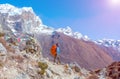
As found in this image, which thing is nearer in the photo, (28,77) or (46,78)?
(28,77)

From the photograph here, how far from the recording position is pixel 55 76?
27922 millimetres

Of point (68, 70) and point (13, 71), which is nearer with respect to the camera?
point (13, 71)

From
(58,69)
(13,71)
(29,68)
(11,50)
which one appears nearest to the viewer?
(13,71)

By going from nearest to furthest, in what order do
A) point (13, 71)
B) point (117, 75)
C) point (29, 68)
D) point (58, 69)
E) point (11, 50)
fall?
point (13, 71), point (29, 68), point (11, 50), point (58, 69), point (117, 75)

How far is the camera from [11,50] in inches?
1087

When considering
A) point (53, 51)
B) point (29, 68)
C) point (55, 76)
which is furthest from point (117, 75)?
point (29, 68)

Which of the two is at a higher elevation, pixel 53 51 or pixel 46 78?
pixel 53 51

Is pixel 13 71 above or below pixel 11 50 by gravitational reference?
below

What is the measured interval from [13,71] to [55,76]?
204 inches

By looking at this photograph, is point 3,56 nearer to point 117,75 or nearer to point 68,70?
point 68,70

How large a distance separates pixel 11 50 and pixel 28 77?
434cm

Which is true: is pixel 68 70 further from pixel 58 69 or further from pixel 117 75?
pixel 117 75

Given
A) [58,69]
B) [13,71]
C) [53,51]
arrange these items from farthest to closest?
[53,51] < [58,69] < [13,71]

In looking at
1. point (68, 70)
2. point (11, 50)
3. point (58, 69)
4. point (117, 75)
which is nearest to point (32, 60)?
point (11, 50)
